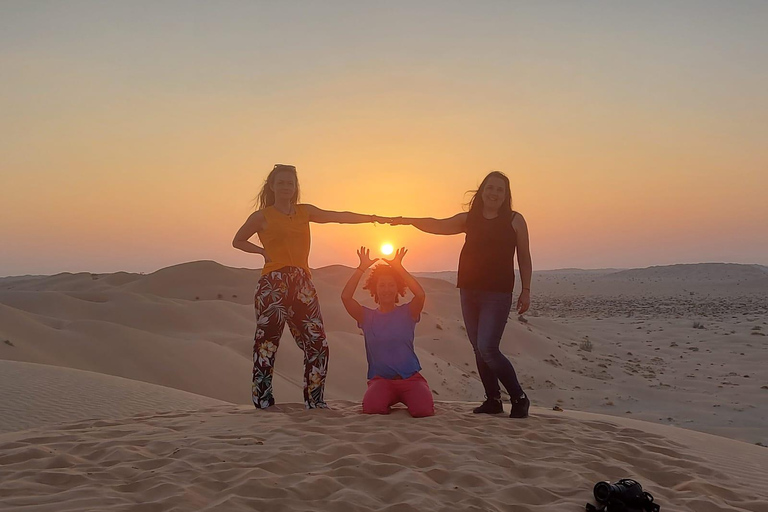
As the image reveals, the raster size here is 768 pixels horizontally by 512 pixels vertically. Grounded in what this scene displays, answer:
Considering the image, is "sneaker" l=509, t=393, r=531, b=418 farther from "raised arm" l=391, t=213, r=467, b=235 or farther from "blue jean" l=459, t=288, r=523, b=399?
"raised arm" l=391, t=213, r=467, b=235

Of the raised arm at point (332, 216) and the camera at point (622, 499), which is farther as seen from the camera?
the raised arm at point (332, 216)

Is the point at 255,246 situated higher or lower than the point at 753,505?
higher

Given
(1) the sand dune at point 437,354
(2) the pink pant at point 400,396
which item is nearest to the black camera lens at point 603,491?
(2) the pink pant at point 400,396

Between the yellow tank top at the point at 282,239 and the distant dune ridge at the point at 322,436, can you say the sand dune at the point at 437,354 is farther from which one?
the yellow tank top at the point at 282,239

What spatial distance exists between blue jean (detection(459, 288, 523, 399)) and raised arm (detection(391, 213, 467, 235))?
1.98ft

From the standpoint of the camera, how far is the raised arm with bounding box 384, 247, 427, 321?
5.48 metres

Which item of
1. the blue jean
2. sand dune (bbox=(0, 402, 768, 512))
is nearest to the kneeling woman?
sand dune (bbox=(0, 402, 768, 512))

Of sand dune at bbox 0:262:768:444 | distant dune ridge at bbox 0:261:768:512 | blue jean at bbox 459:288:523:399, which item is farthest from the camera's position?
sand dune at bbox 0:262:768:444

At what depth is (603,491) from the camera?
10.9ft

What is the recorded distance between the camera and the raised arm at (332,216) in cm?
564

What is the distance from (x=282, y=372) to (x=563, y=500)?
7452 mm

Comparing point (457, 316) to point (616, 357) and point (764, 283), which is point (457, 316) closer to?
point (616, 357)

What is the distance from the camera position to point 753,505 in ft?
11.6

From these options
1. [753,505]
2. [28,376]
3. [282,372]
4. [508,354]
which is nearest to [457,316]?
[508,354]
